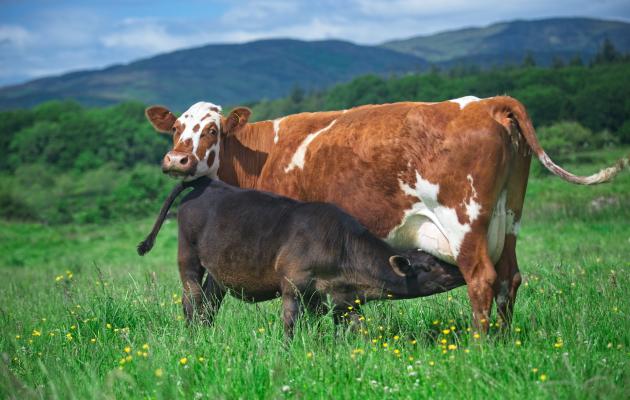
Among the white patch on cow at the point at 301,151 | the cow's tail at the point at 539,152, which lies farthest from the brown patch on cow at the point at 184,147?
the cow's tail at the point at 539,152

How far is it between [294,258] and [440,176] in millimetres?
1534

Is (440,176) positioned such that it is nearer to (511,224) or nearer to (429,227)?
(429,227)

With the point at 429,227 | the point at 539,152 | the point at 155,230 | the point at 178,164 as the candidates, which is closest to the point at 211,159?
the point at 178,164

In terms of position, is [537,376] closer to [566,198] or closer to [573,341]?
[573,341]

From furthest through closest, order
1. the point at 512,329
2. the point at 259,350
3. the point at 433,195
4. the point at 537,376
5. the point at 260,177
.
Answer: the point at 260,177
the point at 433,195
the point at 512,329
the point at 259,350
the point at 537,376

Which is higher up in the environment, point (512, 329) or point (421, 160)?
point (421, 160)

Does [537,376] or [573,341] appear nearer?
[537,376]

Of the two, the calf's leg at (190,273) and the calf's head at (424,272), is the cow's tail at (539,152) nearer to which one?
the calf's head at (424,272)

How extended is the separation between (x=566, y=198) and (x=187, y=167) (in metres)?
29.5

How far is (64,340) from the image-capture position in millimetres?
6918

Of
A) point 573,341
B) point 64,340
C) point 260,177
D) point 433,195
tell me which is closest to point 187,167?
point 260,177

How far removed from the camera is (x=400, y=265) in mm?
6059

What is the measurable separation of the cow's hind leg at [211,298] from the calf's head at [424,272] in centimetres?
216

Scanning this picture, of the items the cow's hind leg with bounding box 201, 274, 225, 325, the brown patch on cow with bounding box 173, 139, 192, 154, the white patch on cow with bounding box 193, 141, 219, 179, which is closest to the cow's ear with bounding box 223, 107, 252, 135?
the white patch on cow with bounding box 193, 141, 219, 179
